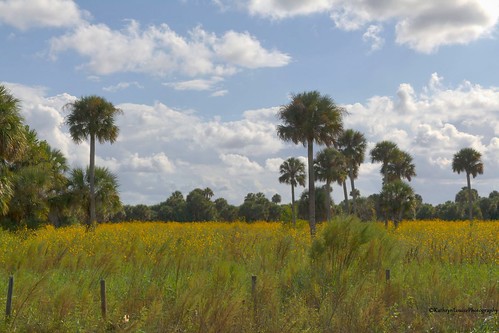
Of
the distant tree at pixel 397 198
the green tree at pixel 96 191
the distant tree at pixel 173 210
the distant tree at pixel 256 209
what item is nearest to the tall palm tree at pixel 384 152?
the distant tree at pixel 397 198

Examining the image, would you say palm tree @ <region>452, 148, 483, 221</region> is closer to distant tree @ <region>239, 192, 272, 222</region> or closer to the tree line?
the tree line

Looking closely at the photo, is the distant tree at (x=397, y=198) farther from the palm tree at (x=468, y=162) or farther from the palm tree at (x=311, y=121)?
the palm tree at (x=468, y=162)

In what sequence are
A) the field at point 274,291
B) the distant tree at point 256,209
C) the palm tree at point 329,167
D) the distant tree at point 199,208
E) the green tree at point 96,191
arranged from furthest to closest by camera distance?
the distant tree at point 199,208 < the distant tree at point 256,209 < the palm tree at point 329,167 < the green tree at point 96,191 < the field at point 274,291

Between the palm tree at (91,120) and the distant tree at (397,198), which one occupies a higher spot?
the palm tree at (91,120)

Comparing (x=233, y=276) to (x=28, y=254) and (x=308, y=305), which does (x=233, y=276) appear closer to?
(x=308, y=305)

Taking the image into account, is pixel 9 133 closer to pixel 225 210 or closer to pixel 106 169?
pixel 106 169

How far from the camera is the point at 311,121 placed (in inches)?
1286

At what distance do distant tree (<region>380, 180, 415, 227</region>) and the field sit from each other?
2390 cm

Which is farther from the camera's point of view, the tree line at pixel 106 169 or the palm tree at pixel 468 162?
the palm tree at pixel 468 162

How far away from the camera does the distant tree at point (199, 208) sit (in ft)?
298

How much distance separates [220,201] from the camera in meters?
103

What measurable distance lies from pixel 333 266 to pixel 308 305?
6.77 ft

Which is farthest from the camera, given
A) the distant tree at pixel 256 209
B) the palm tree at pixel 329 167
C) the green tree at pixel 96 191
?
the distant tree at pixel 256 209

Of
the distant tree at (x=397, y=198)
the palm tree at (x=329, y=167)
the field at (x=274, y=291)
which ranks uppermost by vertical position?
the palm tree at (x=329, y=167)
